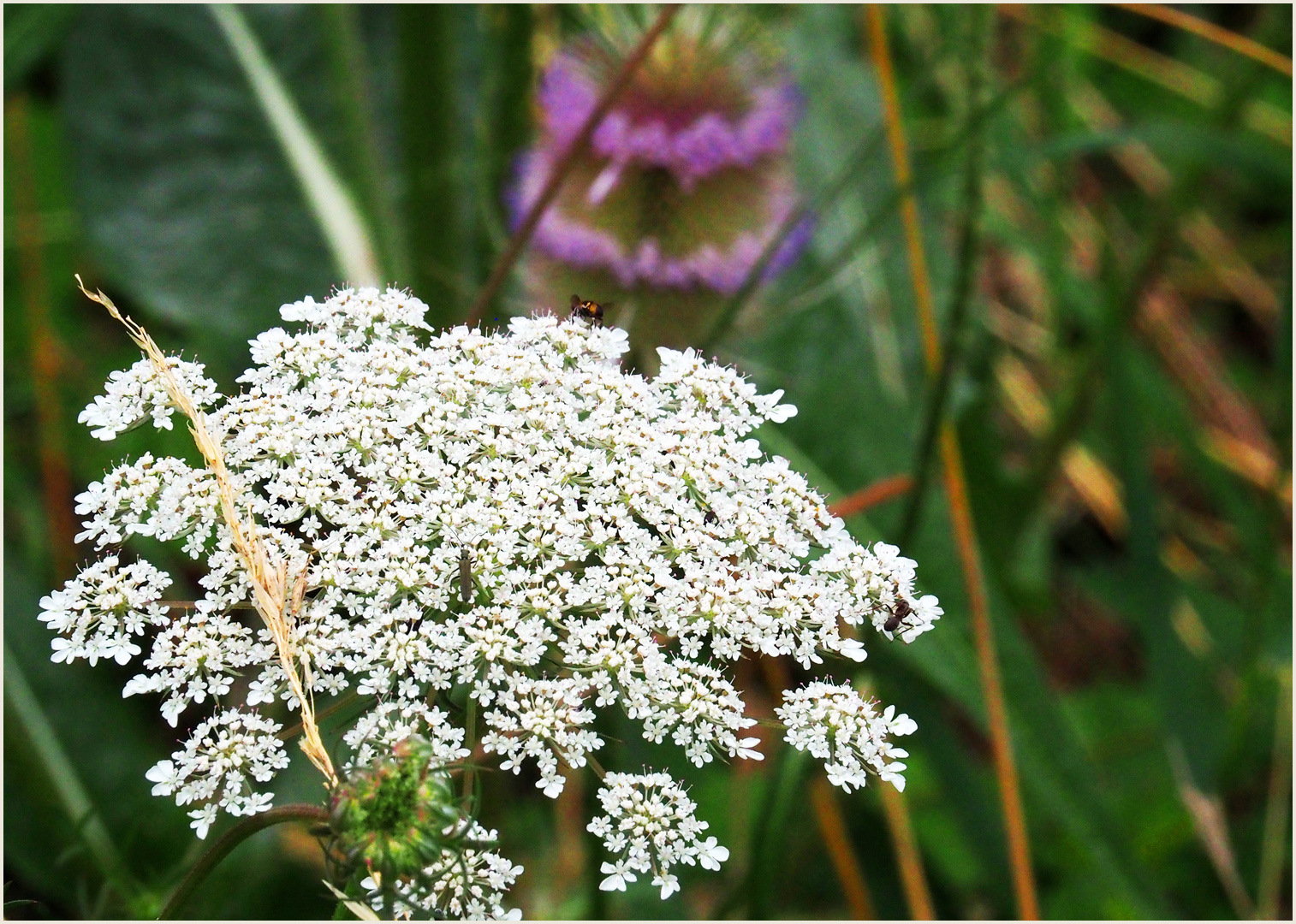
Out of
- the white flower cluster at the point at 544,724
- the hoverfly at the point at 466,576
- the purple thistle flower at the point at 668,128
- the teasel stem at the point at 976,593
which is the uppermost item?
the purple thistle flower at the point at 668,128

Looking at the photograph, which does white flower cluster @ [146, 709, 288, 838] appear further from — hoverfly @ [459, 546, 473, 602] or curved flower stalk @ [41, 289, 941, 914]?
hoverfly @ [459, 546, 473, 602]

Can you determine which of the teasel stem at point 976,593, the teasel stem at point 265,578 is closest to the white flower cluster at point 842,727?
the teasel stem at point 265,578

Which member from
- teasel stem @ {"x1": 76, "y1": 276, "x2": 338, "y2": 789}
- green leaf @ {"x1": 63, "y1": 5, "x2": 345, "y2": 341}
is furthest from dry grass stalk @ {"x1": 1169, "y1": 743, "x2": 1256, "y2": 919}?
green leaf @ {"x1": 63, "y1": 5, "x2": 345, "y2": 341}

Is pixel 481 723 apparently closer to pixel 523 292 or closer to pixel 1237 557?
pixel 523 292

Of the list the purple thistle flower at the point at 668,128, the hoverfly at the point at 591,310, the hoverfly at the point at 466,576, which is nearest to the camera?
the hoverfly at the point at 466,576

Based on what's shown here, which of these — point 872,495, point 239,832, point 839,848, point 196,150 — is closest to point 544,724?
point 239,832

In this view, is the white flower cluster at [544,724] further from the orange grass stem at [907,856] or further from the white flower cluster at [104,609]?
the orange grass stem at [907,856]
